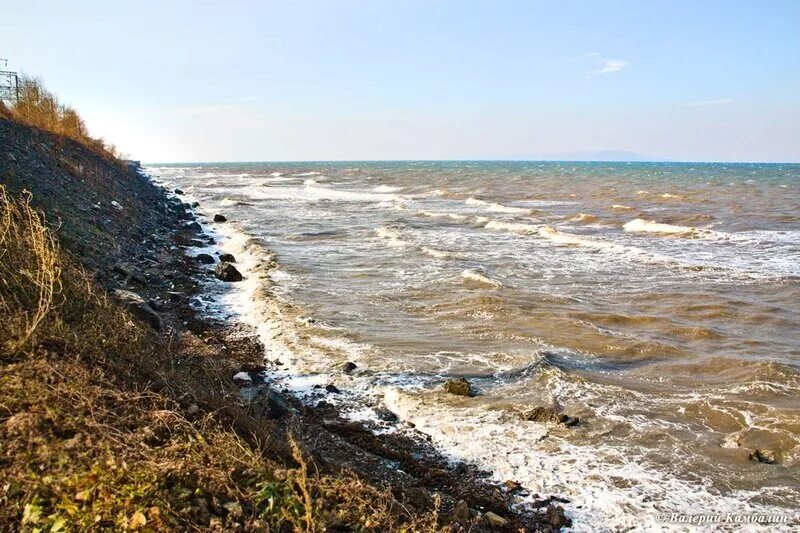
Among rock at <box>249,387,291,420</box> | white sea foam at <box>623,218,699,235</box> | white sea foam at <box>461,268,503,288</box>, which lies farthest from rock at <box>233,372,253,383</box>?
white sea foam at <box>623,218,699,235</box>

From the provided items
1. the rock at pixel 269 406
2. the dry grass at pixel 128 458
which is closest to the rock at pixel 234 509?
the dry grass at pixel 128 458

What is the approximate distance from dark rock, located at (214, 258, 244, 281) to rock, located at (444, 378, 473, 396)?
31.0 ft

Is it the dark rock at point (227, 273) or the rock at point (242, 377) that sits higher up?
the dark rock at point (227, 273)

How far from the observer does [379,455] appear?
707cm

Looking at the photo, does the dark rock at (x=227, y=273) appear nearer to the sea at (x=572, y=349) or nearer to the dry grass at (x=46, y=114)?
the sea at (x=572, y=349)

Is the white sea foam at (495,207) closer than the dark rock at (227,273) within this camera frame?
No

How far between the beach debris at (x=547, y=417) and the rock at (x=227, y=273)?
1081cm

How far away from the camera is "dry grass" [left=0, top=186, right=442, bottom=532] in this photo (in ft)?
12.4

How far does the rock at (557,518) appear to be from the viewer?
229 inches

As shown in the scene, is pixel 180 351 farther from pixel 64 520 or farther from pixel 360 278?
pixel 360 278

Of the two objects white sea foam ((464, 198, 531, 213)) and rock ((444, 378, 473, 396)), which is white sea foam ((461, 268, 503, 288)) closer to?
rock ((444, 378, 473, 396))

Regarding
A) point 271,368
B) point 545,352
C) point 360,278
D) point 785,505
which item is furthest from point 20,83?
point 785,505

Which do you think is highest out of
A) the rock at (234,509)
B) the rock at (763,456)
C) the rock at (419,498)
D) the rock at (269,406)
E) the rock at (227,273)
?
the rock at (234,509)

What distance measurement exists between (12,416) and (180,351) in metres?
4.33
